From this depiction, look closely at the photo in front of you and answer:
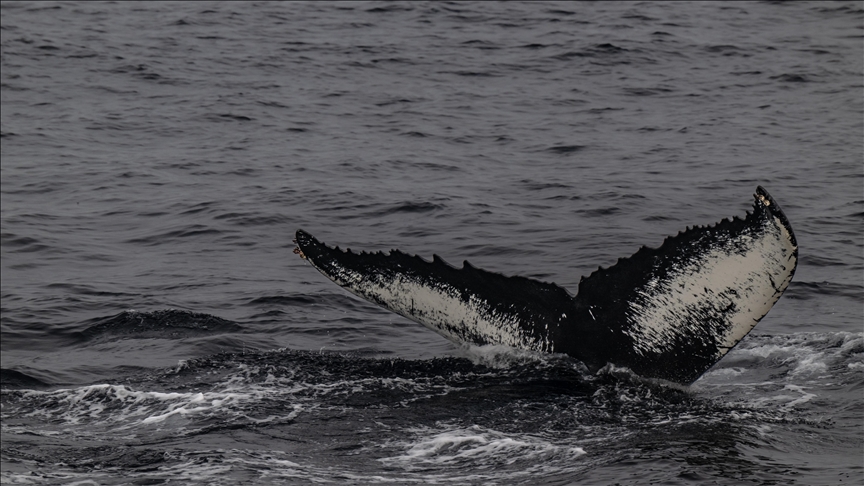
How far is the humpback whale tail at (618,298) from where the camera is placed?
6781mm

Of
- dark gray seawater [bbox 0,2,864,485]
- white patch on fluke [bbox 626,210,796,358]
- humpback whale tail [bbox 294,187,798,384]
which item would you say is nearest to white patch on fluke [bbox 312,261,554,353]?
humpback whale tail [bbox 294,187,798,384]

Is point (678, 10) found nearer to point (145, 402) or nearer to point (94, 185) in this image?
point (94, 185)

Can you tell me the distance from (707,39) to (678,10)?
4.13m

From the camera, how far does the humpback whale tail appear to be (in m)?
6.78

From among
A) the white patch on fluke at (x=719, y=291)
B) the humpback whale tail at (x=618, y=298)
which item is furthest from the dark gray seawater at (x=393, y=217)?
the white patch on fluke at (x=719, y=291)

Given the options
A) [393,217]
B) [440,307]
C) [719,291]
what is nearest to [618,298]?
[719,291]

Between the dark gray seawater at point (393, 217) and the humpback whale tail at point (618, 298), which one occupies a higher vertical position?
the humpback whale tail at point (618, 298)

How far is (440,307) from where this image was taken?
738cm

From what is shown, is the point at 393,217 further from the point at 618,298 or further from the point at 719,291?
the point at 719,291

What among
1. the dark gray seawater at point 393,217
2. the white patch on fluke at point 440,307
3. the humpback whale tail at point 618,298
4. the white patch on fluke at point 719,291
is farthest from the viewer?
the white patch on fluke at point 440,307

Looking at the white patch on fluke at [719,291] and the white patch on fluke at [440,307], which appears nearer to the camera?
the white patch on fluke at [719,291]

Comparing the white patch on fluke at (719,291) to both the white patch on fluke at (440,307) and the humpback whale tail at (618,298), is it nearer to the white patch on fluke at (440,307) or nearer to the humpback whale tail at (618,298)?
the humpback whale tail at (618,298)

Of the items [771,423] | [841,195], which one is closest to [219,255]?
[771,423]

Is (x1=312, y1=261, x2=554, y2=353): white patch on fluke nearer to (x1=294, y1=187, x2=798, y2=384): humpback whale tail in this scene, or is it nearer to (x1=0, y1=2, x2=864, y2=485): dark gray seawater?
(x1=294, y1=187, x2=798, y2=384): humpback whale tail
